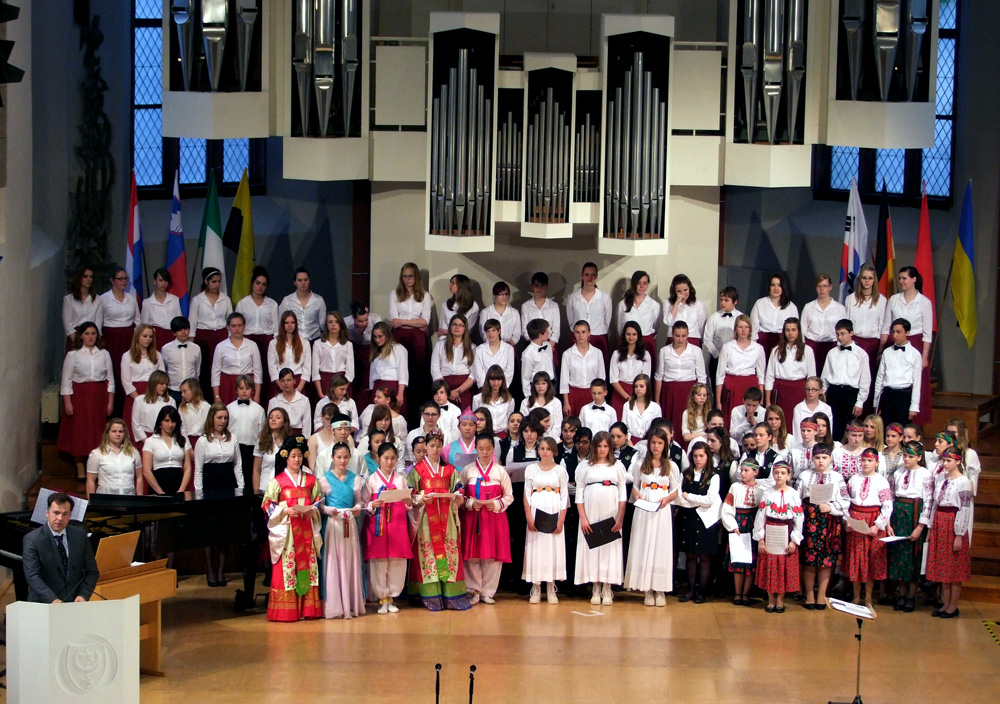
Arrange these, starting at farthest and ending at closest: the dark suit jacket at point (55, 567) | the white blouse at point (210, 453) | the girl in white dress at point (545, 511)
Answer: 1. the white blouse at point (210, 453)
2. the girl in white dress at point (545, 511)
3. the dark suit jacket at point (55, 567)

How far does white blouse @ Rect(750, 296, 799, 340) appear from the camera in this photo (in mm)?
12367

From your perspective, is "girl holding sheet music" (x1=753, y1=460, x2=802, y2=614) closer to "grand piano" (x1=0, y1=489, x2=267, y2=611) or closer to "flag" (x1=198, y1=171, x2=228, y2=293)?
"grand piano" (x1=0, y1=489, x2=267, y2=611)

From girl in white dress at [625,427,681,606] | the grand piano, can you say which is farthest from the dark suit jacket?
A: girl in white dress at [625,427,681,606]

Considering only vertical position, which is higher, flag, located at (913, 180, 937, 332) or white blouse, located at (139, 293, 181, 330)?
flag, located at (913, 180, 937, 332)

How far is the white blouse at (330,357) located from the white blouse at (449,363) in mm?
653

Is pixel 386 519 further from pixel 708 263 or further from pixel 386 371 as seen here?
pixel 708 263

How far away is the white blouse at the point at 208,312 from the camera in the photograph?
1246 cm

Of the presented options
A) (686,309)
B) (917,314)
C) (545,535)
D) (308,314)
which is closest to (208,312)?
(308,314)

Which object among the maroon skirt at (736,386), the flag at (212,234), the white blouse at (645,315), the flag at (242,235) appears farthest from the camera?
the flag at (242,235)

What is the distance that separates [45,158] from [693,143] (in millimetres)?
5407

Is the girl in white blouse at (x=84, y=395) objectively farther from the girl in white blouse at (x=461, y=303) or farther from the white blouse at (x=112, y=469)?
the girl in white blouse at (x=461, y=303)

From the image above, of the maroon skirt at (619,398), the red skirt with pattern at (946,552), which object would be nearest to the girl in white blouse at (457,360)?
the maroon skirt at (619,398)

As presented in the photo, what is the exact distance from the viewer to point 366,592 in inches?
425

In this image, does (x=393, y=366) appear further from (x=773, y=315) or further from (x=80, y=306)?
(x=773, y=315)
